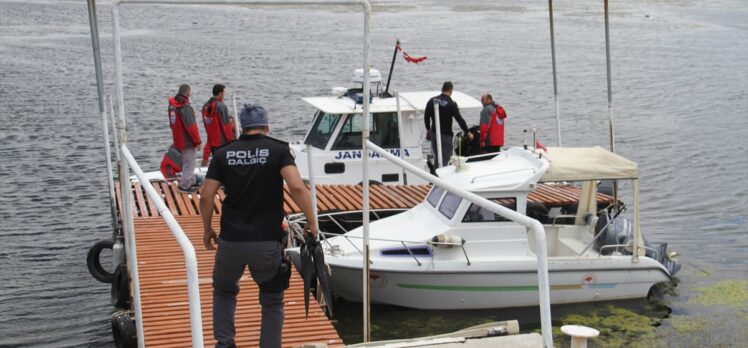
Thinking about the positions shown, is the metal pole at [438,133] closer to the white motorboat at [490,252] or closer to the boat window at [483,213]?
the white motorboat at [490,252]

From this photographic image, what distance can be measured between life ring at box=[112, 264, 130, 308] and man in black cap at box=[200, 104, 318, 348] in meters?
4.68

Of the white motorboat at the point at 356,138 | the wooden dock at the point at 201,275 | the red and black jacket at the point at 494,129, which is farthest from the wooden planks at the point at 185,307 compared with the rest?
the red and black jacket at the point at 494,129

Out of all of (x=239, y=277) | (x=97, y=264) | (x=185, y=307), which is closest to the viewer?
(x=239, y=277)

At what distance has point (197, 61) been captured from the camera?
38.1 meters

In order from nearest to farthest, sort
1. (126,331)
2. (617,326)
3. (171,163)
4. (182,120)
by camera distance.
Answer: (126,331) < (617,326) < (182,120) < (171,163)

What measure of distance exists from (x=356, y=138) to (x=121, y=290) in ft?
19.7

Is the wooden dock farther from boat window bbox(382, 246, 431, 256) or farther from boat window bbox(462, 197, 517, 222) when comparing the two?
boat window bbox(462, 197, 517, 222)

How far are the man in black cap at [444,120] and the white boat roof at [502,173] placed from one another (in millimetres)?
2459

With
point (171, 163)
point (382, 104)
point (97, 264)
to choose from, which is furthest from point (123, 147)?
point (382, 104)

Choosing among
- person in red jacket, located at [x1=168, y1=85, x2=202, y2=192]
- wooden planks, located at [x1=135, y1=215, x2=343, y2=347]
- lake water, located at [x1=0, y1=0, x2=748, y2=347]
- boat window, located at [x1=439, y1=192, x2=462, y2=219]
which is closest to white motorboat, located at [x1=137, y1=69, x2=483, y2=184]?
person in red jacket, located at [x1=168, y1=85, x2=202, y2=192]

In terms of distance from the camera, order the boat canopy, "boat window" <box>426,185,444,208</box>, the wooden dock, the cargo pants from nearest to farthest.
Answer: the cargo pants < the wooden dock < the boat canopy < "boat window" <box>426,185,444,208</box>

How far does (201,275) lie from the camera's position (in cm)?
1048

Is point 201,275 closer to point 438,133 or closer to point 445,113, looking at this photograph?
point 438,133

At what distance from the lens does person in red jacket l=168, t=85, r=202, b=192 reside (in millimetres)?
14312
